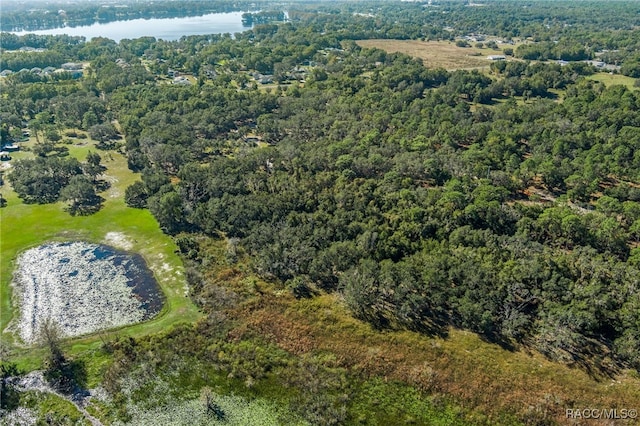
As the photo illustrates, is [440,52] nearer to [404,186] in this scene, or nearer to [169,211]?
[404,186]

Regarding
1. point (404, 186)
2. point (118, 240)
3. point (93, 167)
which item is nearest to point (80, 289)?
point (118, 240)

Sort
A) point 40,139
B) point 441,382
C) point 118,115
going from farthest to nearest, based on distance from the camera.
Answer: point 118,115 < point 40,139 < point 441,382

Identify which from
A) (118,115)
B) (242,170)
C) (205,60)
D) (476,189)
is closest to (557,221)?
(476,189)

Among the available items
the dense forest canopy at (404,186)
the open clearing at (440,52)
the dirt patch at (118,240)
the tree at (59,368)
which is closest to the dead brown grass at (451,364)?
the dense forest canopy at (404,186)

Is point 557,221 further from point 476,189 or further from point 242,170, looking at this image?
point 242,170

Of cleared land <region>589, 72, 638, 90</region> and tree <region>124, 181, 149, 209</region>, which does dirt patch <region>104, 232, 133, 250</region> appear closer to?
tree <region>124, 181, 149, 209</region>

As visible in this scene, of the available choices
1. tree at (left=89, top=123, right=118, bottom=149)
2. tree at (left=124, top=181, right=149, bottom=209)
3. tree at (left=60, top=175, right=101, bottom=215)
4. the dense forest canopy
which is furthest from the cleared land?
tree at (left=60, top=175, right=101, bottom=215)

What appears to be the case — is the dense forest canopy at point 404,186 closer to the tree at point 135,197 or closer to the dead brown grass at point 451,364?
the tree at point 135,197
